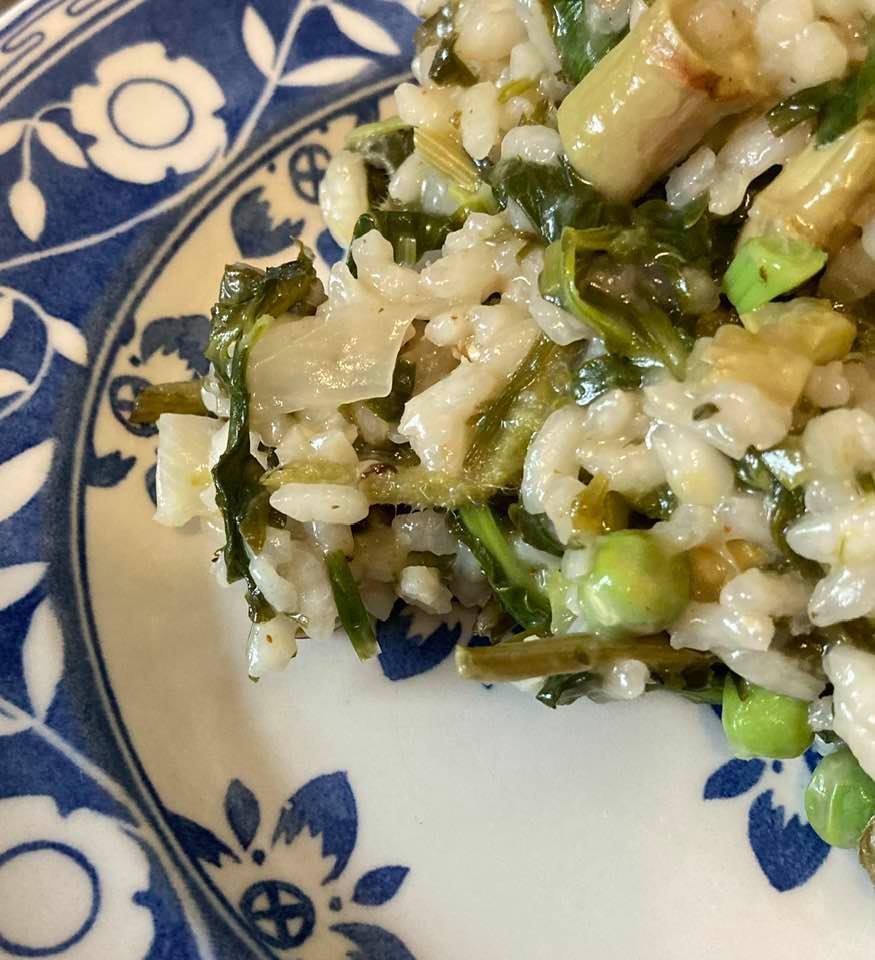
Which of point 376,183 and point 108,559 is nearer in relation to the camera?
point 108,559

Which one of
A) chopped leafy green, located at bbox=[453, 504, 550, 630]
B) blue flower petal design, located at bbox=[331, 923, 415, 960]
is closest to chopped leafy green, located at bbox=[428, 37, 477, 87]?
chopped leafy green, located at bbox=[453, 504, 550, 630]

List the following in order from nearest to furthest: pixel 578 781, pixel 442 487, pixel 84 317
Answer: pixel 442 487
pixel 578 781
pixel 84 317

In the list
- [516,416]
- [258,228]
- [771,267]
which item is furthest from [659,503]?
[258,228]

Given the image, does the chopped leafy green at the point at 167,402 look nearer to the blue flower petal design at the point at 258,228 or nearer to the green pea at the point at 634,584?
the blue flower petal design at the point at 258,228

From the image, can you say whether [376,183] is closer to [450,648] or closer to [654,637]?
[450,648]

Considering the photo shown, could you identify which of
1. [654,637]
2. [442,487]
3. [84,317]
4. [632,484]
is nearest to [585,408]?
[632,484]

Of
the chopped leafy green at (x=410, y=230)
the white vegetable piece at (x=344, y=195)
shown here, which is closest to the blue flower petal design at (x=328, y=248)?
the white vegetable piece at (x=344, y=195)

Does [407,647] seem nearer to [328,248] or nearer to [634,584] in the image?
[634,584]
